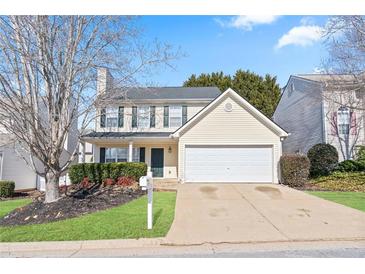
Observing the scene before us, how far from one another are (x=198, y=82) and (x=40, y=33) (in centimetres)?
2731

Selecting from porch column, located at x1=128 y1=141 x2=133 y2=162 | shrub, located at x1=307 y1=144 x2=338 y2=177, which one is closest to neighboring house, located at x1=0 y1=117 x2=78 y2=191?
porch column, located at x1=128 y1=141 x2=133 y2=162

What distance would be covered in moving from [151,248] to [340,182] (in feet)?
44.0

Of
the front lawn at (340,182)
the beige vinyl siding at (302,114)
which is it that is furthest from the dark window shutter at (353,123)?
the front lawn at (340,182)

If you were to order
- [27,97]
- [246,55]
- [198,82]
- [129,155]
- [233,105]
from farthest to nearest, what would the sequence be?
1. [198,82]
2. [129,155]
3. [233,105]
4. [246,55]
5. [27,97]

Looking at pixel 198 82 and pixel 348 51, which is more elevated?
pixel 198 82

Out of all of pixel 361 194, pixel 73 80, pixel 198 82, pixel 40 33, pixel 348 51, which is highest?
pixel 198 82

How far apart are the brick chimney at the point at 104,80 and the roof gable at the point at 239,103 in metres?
5.98

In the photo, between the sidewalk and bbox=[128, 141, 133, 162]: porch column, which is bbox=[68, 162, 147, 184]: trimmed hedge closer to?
bbox=[128, 141, 133, 162]: porch column

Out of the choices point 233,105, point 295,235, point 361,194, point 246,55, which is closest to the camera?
point 295,235

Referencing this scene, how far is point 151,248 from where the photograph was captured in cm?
553

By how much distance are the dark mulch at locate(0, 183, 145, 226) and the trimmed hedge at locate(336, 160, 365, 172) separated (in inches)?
530

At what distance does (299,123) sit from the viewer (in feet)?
70.4

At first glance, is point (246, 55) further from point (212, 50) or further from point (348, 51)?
point (348, 51)

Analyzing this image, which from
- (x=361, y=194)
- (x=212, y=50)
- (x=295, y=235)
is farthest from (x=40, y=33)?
(x=361, y=194)
